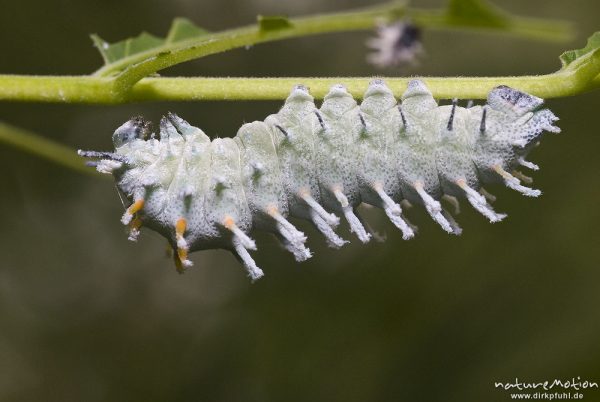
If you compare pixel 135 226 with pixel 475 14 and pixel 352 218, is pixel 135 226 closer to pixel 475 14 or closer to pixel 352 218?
pixel 352 218

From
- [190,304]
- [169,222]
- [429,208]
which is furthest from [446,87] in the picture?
[190,304]

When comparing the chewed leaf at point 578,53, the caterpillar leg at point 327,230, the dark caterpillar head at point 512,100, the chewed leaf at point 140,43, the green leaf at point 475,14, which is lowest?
the caterpillar leg at point 327,230

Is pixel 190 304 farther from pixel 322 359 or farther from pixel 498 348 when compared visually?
pixel 498 348

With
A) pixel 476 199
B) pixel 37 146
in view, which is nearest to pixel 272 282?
pixel 37 146

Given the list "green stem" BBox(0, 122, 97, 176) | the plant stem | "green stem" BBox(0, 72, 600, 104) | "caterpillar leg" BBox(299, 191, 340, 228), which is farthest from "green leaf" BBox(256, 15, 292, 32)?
"green stem" BBox(0, 122, 97, 176)

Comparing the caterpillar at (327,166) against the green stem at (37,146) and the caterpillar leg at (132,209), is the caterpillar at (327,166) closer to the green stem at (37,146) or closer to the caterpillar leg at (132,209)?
the caterpillar leg at (132,209)

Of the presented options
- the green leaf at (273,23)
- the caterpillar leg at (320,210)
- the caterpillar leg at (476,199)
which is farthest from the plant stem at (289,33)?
the caterpillar leg at (476,199)
